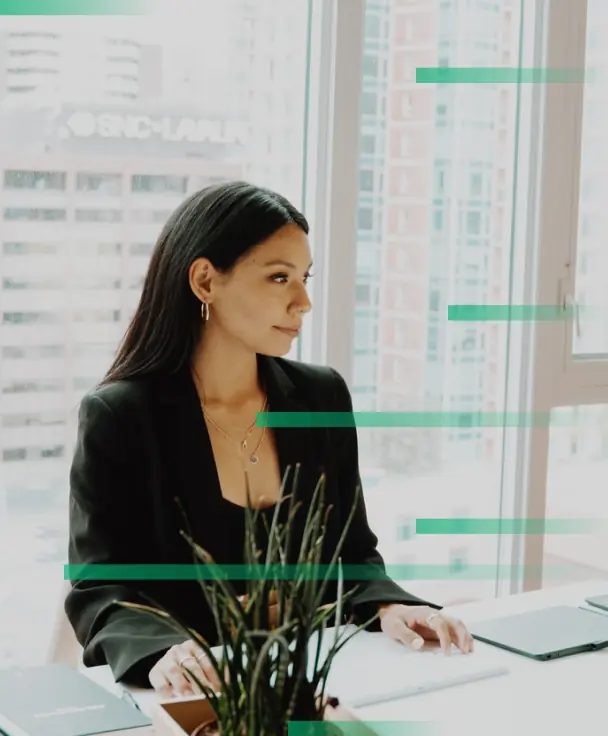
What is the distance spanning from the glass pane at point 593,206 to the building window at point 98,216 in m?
1.22

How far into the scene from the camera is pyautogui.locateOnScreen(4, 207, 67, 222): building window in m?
2.32

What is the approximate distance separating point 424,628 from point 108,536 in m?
0.46

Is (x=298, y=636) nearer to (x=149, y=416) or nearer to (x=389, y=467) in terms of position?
(x=149, y=416)

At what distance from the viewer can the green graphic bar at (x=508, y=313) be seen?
2.92 m

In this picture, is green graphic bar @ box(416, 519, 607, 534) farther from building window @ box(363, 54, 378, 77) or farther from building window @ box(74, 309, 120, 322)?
building window @ box(363, 54, 378, 77)

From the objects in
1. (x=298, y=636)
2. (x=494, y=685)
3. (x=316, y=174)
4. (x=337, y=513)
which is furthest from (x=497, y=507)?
(x=298, y=636)

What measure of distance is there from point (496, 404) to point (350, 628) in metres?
1.38

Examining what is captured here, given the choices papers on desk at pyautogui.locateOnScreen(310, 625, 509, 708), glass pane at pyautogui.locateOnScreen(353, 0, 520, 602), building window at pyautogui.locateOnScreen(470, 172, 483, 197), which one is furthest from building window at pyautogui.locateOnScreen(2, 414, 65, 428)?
building window at pyautogui.locateOnScreen(470, 172, 483, 197)

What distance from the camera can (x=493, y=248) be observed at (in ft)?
9.80

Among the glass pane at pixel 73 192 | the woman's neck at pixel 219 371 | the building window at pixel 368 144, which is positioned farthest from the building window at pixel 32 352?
the building window at pixel 368 144

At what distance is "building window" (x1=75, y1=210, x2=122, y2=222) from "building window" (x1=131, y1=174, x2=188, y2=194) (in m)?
0.06

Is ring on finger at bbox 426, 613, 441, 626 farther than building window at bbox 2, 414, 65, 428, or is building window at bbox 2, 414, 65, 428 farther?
building window at bbox 2, 414, 65, 428

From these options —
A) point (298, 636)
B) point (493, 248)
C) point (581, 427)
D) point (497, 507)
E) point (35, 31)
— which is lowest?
point (497, 507)

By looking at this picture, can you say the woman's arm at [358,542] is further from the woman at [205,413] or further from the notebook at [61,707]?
the notebook at [61,707]
